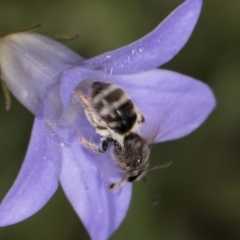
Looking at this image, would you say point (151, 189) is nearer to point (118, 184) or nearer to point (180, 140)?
point (180, 140)

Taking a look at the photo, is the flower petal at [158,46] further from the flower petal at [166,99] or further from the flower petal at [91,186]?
the flower petal at [91,186]

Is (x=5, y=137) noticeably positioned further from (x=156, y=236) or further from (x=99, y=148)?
(x=99, y=148)

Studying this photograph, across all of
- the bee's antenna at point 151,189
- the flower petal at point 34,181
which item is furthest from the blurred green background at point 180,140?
the flower petal at point 34,181

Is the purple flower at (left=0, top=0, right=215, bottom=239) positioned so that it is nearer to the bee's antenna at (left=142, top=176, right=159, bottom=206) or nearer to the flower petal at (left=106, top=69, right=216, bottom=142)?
the flower petal at (left=106, top=69, right=216, bottom=142)

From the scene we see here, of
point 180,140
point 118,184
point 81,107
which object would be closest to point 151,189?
point 180,140

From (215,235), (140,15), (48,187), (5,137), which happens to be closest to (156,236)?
→ (215,235)

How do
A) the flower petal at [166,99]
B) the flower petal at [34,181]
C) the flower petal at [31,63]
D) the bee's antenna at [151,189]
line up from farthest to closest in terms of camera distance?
the bee's antenna at [151,189] < the flower petal at [166,99] < the flower petal at [31,63] < the flower petal at [34,181]
